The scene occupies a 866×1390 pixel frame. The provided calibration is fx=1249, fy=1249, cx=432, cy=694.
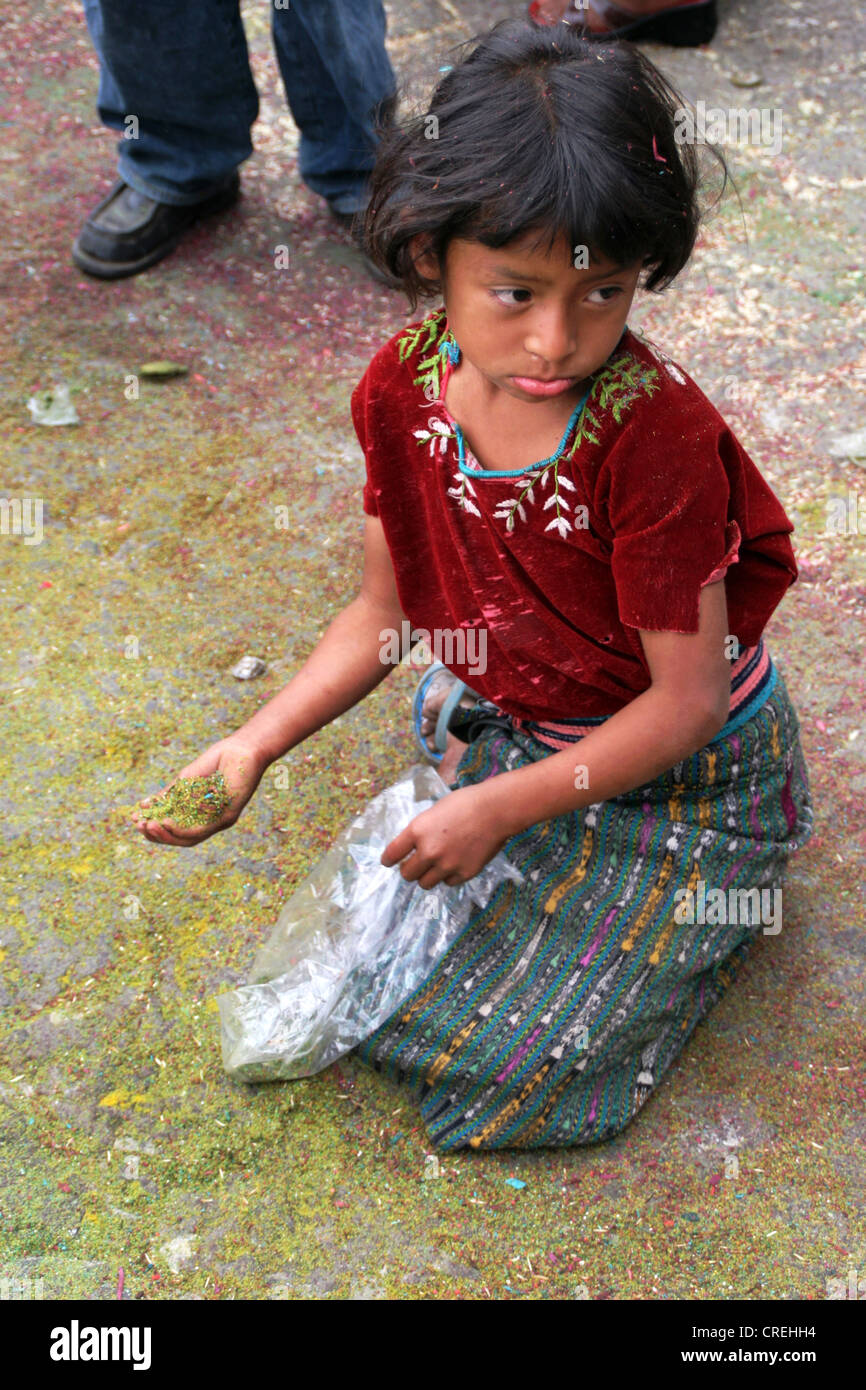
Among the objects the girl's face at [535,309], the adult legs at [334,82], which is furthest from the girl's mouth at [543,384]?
the adult legs at [334,82]

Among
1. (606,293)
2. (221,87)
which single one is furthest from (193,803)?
(221,87)

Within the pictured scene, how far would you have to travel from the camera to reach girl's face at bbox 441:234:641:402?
1.27m

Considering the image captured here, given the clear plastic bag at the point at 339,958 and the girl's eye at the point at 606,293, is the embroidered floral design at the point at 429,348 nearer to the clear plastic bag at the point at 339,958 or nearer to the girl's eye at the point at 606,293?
the girl's eye at the point at 606,293

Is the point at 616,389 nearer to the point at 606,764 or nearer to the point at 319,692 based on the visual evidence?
the point at 606,764

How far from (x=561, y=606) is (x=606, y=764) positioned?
212mm

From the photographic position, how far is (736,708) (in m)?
1.81

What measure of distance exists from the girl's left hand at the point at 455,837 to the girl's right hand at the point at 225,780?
239mm

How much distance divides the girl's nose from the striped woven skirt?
2.06ft

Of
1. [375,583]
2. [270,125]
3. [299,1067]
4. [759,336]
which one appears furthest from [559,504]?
[270,125]

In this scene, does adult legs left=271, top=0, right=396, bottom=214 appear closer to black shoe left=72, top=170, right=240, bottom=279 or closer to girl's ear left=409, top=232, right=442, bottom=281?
black shoe left=72, top=170, right=240, bottom=279

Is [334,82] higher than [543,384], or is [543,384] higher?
[543,384]

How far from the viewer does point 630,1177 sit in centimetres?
175

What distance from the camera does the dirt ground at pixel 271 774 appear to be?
1680mm

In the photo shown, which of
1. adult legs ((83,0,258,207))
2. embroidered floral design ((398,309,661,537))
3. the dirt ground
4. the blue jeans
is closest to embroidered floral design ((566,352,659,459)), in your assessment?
embroidered floral design ((398,309,661,537))
